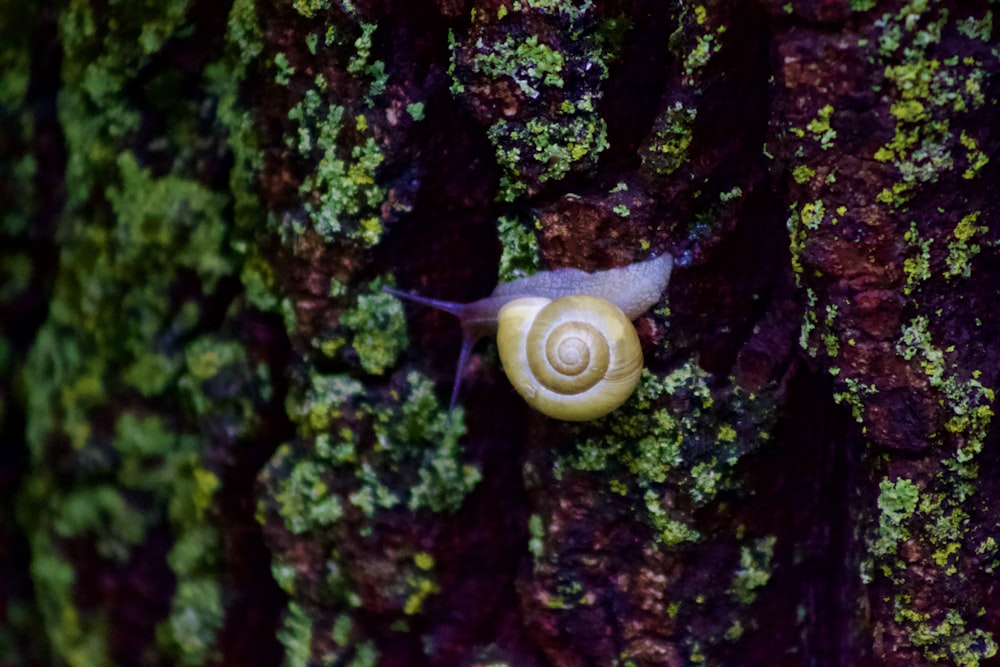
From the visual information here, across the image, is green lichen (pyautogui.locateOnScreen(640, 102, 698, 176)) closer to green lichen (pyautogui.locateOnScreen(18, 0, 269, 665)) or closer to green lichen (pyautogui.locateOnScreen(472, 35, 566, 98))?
green lichen (pyautogui.locateOnScreen(472, 35, 566, 98))

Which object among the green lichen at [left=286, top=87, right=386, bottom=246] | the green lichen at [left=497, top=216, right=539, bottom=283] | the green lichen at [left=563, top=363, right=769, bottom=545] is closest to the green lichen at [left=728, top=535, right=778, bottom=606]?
the green lichen at [left=563, top=363, right=769, bottom=545]

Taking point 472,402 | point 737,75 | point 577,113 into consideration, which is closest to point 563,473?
point 472,402

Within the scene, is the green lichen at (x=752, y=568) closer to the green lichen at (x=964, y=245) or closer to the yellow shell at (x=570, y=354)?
the yellow shell at (x=570, y=354)

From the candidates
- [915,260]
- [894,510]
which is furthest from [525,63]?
[894,510]

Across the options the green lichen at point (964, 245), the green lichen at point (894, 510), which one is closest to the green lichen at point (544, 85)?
the green lichen at point (964, 245)

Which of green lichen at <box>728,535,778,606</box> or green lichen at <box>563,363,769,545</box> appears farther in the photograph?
green lichen at <box>728,535,778,606</box>

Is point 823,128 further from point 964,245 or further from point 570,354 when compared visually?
point 570,354
